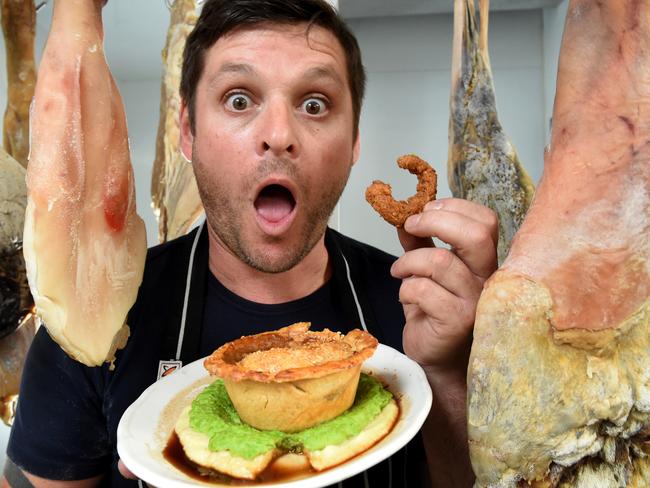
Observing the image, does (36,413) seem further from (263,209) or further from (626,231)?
(626,231)

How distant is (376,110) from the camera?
8.57 ft

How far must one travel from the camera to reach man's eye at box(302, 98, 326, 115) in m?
0.94

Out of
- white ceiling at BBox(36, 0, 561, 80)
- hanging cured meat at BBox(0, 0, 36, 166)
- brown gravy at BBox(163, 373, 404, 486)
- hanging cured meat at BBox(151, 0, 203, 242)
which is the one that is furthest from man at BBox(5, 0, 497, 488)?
white ceiling at BBox(36, 0, 561, 80)

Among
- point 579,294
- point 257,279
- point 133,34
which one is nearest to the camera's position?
point 579,294

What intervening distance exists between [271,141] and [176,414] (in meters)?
0.40

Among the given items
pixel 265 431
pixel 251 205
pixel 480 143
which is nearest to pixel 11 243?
pixel 251 205

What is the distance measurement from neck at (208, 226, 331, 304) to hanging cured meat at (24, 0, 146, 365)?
0.51m

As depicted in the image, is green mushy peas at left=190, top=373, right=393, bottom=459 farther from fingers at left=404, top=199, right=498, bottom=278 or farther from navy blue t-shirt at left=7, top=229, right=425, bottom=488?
navy blue t-shirt at left=7, top=229, right=425, bottom=488

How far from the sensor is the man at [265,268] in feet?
2.59

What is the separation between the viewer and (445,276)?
71 cm

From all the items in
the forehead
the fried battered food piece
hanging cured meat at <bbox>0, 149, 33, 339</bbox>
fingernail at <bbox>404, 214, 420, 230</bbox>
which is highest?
the forehead

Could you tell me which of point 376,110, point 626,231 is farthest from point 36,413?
point 376,110

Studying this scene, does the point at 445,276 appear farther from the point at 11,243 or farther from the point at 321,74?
the point at 11,243

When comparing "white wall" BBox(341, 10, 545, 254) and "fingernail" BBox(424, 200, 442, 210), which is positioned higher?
"fingernail" BBox(424, 200, 442, 210)
